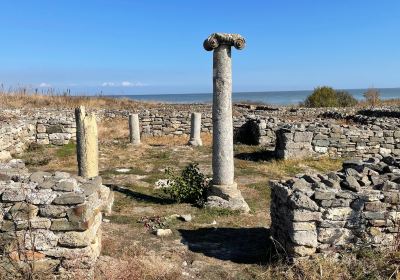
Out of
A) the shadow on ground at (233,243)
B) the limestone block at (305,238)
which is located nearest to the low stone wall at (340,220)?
the limestone block at (305,238)

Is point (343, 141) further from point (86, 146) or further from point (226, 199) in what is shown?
point (86, 146)

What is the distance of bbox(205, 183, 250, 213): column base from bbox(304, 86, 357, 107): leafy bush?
28315 millimetres

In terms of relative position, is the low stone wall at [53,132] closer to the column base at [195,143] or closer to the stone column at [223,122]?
the column base at [195,143]

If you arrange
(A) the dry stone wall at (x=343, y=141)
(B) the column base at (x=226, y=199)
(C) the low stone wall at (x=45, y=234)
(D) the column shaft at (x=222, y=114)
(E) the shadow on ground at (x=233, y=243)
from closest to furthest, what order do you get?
(C) the low stone wall at (x=45, y=234) → (E) the shadow on ground at (x=233, y=243) → (D) the column shaft at (x=222, y=114) → (B) the column base at (x=226, y=199) → (A) the dry stone wall at (x=343, y=141)

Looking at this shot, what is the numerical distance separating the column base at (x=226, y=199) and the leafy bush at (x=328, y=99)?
92.9 ft

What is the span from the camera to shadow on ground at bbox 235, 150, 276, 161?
1462 centimetres

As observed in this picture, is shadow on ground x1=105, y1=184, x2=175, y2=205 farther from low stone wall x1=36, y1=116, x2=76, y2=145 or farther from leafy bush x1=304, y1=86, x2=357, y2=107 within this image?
leafy bush x1=304, y1=86, x2=357, y2=107

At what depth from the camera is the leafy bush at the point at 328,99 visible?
35.7 meters

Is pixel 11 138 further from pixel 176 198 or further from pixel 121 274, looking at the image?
pixel 121 274

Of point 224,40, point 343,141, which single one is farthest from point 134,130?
point 224,40

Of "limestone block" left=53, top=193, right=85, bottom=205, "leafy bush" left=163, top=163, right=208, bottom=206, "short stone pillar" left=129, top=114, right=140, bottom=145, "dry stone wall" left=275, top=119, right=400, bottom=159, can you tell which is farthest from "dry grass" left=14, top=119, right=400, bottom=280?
"short stone pillar" left=129, top=114, right=140, bottom=145

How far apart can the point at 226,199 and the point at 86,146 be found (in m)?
3.46

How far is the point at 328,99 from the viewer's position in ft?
118

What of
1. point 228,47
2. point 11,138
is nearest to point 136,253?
point 228,47
